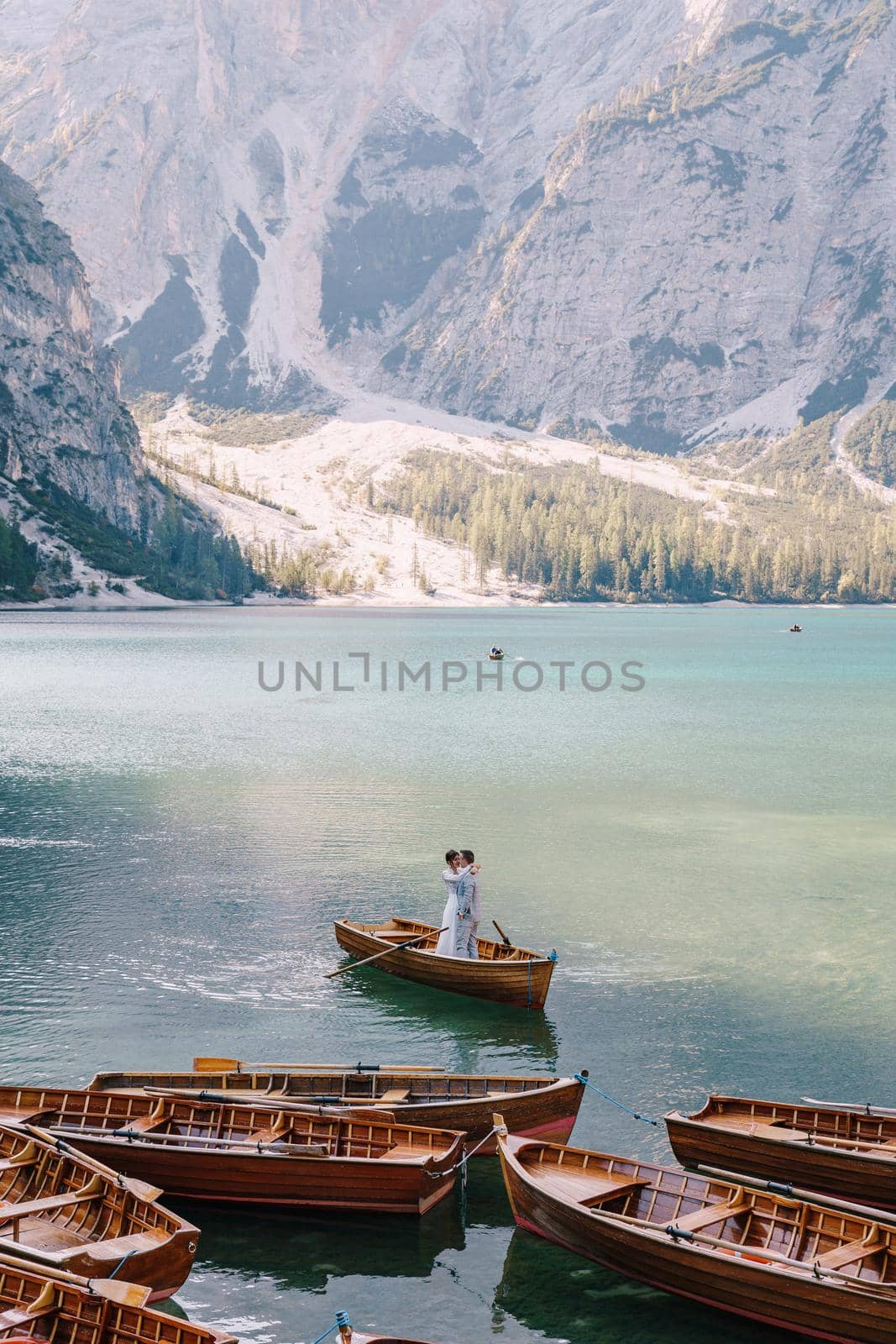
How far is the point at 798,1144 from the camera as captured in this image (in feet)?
58.1

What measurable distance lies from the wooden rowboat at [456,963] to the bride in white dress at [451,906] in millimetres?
304

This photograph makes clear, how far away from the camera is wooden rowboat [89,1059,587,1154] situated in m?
19.0

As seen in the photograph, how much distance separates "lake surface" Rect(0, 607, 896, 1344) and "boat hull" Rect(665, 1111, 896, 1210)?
1.62 metres

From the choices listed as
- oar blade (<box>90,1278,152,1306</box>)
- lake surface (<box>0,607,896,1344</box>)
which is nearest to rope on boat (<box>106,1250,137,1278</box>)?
oar blade (<box>90,1278,152,1306</box>)

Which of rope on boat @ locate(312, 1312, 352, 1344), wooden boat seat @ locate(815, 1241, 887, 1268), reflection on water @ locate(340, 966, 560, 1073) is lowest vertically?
reflection on water @ locate(340, 966, 560, 1073)

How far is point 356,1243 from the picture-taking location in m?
17.4

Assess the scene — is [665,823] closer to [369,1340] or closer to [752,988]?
[752,988]

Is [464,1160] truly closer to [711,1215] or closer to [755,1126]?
[711,1215]

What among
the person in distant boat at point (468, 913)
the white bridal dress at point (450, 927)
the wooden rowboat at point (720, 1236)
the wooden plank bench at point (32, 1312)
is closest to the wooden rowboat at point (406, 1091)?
the wooden rowboat at point (720, 1236)

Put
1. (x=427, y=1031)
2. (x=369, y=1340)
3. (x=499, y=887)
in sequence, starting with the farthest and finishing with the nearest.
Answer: (x=499, y=887), (x=427, y=1031), (x=369, y=1340)

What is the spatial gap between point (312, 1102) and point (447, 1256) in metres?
3.27

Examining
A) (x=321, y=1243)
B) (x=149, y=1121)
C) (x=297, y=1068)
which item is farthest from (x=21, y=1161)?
(x=297, y=1068)

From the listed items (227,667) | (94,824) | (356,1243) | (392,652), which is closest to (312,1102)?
(356,1243)

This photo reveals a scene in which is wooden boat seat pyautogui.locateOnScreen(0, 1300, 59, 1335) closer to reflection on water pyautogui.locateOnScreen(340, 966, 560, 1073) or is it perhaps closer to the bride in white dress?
reflection on water pyautogui.locateOnScreen(340, 966, 560, 1073)
